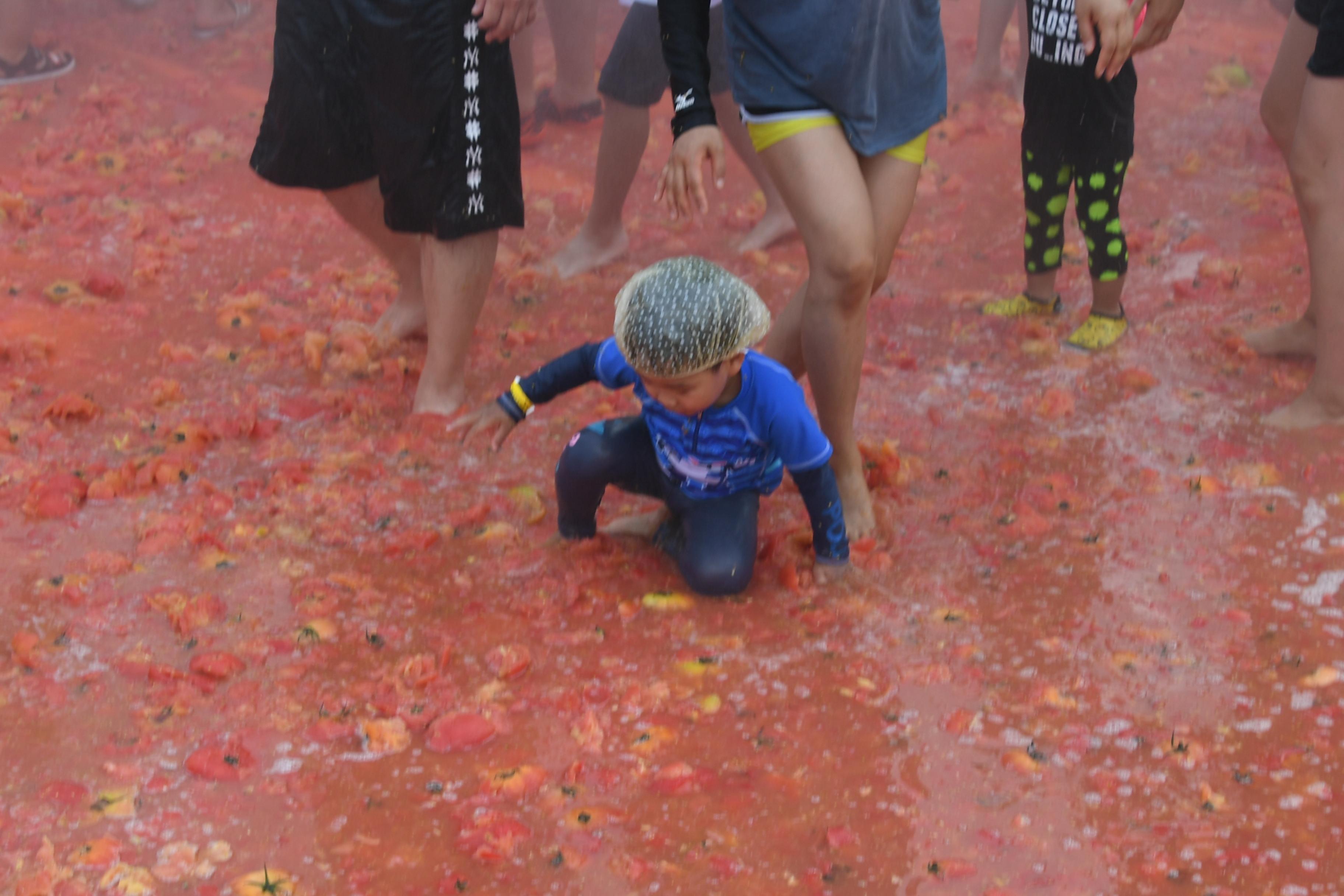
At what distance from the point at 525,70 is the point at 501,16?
2951 millimetres

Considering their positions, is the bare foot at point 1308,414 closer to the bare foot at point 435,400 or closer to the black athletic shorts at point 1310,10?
the black athletic shorts at point 1310,10

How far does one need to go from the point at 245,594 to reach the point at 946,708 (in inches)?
54.9

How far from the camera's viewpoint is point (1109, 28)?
2.73 m

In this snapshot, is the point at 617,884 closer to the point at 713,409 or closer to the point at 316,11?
the point at 713,409

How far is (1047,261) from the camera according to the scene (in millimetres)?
3738

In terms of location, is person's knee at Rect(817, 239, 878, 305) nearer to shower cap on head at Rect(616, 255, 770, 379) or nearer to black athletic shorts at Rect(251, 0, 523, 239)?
shower cap on head at Rect(616, 255, 770, 379)

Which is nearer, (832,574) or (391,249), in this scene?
(832,574)

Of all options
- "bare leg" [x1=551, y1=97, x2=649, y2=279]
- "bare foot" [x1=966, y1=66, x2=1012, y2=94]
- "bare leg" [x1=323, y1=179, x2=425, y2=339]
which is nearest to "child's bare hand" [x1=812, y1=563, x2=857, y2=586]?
"bare leg" [x1=323, y1=179, x2=425, y2=339]

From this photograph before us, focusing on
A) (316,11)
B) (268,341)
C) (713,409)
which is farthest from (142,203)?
(713,409)

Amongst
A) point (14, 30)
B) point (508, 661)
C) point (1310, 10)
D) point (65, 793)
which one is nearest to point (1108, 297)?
point (1310, 10)

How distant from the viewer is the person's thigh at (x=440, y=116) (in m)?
2.76

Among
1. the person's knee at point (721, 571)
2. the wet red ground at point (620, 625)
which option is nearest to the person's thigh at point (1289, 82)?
the wet red ground at point (620, 625)

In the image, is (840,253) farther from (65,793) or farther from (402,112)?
(65,793)

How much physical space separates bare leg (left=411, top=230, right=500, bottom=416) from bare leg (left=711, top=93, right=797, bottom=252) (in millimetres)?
1391
